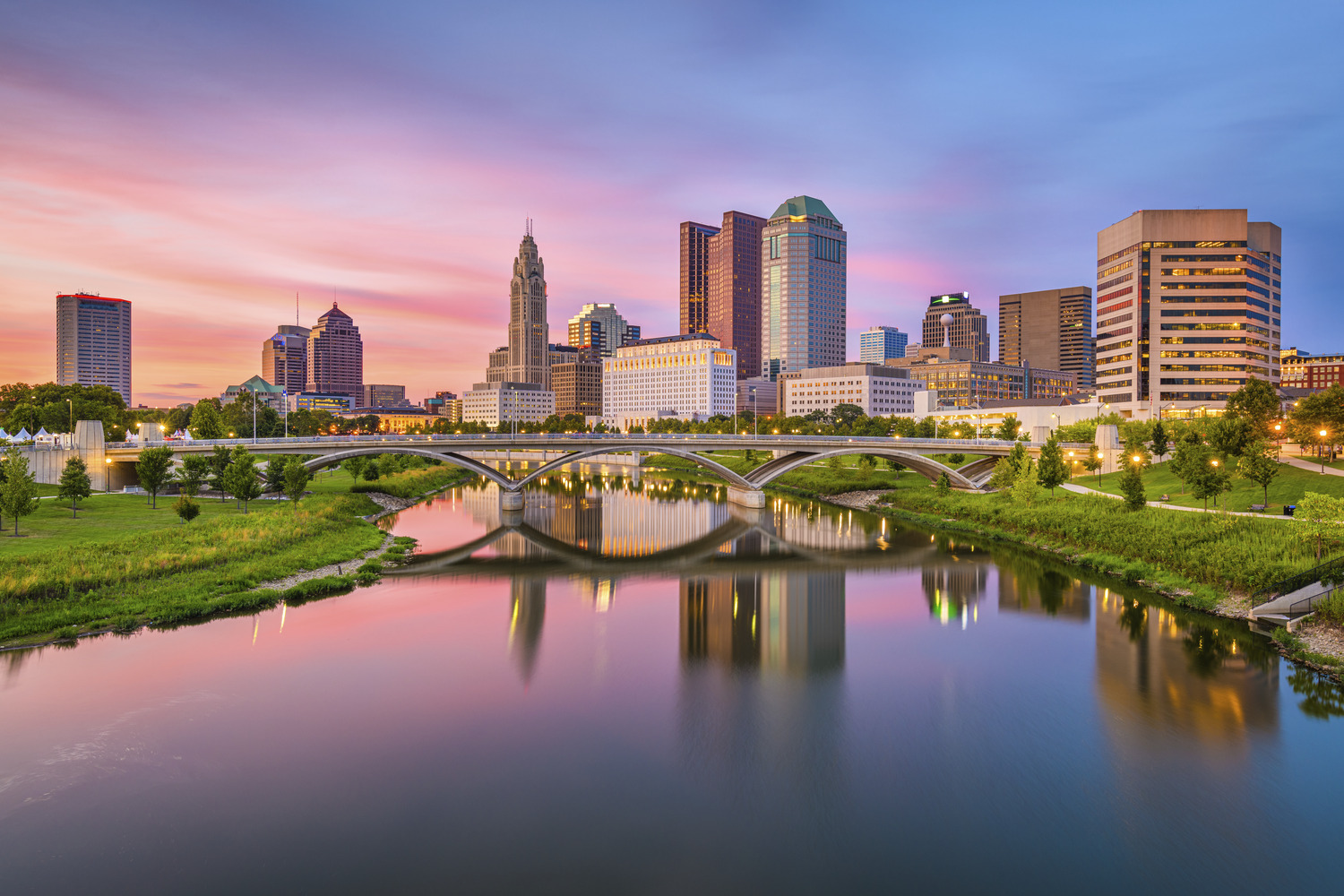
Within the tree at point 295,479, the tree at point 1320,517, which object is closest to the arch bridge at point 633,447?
the tree at point 295,479

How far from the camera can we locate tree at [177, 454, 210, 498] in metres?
45.3

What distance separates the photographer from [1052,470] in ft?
168

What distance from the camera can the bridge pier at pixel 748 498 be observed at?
68.2 meters

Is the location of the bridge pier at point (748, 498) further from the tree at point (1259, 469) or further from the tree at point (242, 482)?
the tree at point (242, 482)

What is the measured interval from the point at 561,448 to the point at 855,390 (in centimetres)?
12134

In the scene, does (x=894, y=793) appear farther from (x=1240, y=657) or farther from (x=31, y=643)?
(x=31, y=643)

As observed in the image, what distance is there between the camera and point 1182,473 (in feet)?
138

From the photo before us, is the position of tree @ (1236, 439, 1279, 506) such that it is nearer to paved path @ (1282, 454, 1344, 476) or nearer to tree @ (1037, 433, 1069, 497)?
paved path @ (1282, 454, 1344, 476)

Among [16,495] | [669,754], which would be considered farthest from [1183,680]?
[16,495]

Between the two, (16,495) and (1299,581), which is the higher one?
(16,495)

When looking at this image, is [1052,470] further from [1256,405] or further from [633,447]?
[633,447]

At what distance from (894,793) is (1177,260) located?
123 metres

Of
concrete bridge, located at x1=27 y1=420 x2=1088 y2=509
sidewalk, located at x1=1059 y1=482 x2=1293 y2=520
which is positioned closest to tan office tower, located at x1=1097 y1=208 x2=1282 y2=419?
concrete bridge, located at x1=27 y1=420 x2=1088 y2=509

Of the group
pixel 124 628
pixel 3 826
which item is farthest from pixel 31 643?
pixel 3 826
